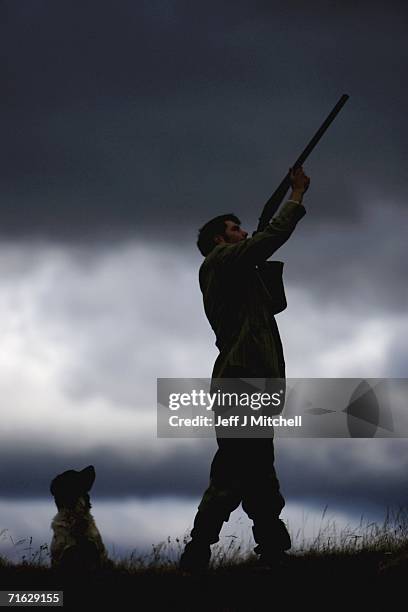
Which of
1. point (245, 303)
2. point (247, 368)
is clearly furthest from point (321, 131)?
point (247, 368)

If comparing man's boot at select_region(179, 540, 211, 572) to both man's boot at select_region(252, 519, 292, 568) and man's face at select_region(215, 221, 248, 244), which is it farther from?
man's face at select_region(215, 221, 248, 244)

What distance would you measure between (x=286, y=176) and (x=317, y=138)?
1.73ft

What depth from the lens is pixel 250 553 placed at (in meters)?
8.62

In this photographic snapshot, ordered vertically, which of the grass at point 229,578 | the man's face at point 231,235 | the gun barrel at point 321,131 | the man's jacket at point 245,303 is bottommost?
the grass at point 229,578

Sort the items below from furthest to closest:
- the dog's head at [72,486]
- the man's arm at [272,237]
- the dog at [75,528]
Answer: the dog's head at [72,486]
the dog at [75,528]
the man's arm at [272,237]

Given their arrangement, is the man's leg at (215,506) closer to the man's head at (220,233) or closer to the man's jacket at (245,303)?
the man's jacket at (245,303)

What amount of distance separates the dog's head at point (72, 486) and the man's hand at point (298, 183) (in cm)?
389

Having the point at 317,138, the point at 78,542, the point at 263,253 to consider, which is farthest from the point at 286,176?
the point at 78,542

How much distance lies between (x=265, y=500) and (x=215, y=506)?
44cm

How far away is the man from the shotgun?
0.23m

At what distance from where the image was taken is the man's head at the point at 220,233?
24.0ft

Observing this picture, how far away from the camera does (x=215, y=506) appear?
6578mm

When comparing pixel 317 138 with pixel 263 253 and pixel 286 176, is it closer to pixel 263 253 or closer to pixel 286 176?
pixel 286 176

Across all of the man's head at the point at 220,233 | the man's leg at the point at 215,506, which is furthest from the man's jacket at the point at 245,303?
the man's leg at the point at 215,506
